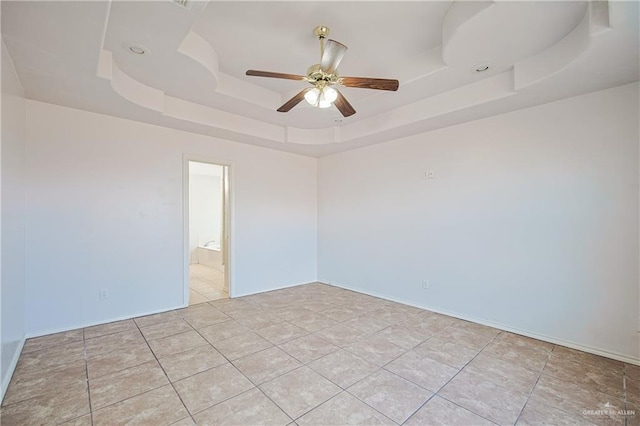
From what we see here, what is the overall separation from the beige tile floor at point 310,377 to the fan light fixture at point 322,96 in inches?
95.6

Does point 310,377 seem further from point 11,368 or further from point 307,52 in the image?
point 307,52

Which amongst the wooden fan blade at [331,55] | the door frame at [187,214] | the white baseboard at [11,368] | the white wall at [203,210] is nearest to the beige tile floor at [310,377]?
the white baseboard at [11,368]

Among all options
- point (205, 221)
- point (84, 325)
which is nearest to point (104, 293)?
point (84, 325)

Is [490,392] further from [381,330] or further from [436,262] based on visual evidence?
[436,262]

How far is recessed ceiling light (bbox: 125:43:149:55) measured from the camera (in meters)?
2.41

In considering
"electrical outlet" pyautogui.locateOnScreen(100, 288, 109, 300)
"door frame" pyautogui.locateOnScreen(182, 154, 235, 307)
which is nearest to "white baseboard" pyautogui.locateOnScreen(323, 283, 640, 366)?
"door frame" pyautogui.locateOnScreen(182, 154, 235, 307)

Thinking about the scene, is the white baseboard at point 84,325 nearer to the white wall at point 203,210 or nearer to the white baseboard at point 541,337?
the white baseboard at point 541,337

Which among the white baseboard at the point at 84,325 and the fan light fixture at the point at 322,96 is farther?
the white baseboard at the point at 84,325

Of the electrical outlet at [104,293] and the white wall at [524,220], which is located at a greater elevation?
the white wall at [524,220]

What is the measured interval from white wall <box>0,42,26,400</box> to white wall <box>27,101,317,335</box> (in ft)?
0.73

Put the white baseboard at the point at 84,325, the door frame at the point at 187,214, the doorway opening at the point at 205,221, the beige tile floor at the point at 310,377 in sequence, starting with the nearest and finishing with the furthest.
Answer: the beige tile floor at the point at 310,377 < the white baseboard at the point at 84,325 < the door frame at the point at 187,214 < the doorway opening at the point at 205,221

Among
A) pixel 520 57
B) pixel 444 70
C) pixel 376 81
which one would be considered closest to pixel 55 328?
pixel 376 81

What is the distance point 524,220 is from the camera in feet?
10.8

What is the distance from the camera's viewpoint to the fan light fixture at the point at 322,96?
254cm
